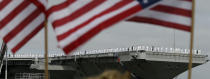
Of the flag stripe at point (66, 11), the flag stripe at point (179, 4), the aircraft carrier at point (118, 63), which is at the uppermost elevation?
the flag stripe at point (179, 4)

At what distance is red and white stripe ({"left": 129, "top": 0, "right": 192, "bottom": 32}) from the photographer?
6.57m

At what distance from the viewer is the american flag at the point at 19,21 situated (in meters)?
7.34

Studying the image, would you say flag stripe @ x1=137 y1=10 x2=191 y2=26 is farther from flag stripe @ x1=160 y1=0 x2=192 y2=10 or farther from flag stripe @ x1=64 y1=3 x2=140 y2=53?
flag stripe @ x1=64 y1=3 x2=140 y2=53

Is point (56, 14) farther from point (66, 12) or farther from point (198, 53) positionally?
point (198, 53)

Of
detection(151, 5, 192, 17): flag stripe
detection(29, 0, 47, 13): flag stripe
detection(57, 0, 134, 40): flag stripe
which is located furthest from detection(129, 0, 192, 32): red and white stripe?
detection(29, 0, 47, 13): flag stripe

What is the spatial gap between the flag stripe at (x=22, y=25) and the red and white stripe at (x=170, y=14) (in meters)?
1.65

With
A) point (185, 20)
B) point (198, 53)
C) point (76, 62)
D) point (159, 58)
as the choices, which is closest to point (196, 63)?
point (198, 53)

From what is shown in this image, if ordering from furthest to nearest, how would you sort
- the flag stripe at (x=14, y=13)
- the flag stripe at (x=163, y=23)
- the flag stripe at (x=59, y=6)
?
1. the flag stripe at (x=14, y=13)
2. the flag stripe at (x=163, y=23)
3. the flag stripe at (x=59, y=6)

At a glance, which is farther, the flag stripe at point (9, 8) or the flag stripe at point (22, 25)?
the flag stripe at point (9, 8)

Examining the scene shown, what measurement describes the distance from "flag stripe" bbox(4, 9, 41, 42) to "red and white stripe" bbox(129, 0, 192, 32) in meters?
1.65

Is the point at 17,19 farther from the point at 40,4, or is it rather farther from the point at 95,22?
the point at 95,22

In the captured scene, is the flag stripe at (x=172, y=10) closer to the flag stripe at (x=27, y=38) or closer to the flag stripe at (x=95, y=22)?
the flag stripe at (x=95, y=22)

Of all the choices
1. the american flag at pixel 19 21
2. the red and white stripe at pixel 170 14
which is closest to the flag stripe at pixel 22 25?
the american flag at pixel 19 21

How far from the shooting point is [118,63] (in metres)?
66.8
